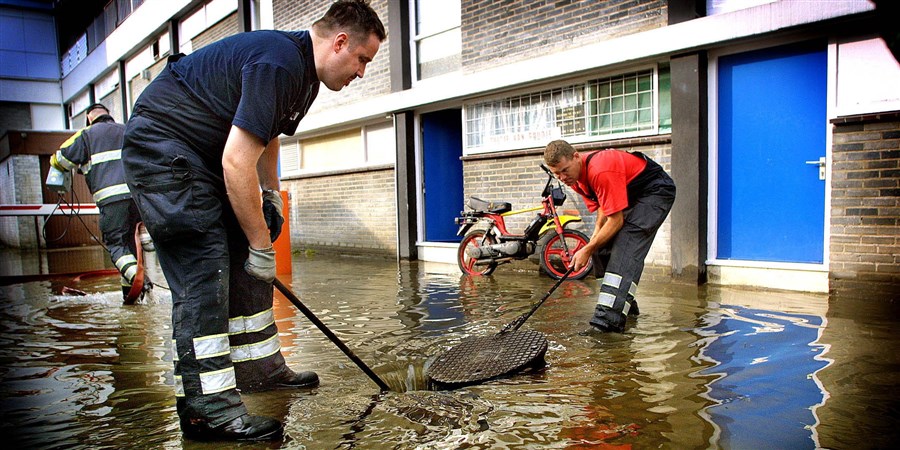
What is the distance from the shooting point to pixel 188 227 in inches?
97.5

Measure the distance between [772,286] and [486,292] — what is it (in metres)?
3.02

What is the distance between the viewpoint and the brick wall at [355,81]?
415 inches

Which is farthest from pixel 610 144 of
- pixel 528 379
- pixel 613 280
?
pixel 528 379

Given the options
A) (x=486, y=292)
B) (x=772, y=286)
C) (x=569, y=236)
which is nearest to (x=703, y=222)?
(x=772, y=286)

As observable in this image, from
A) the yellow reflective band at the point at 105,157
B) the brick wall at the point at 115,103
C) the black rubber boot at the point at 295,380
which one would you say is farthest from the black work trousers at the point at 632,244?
the brick wall at the point at 115,103

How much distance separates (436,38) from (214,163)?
25.5ft

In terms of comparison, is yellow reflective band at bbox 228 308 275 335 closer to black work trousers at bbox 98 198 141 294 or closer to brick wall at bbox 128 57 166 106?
black work trousers at bbox 98 198 141 294

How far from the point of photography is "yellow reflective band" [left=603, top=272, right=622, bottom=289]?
175 inches

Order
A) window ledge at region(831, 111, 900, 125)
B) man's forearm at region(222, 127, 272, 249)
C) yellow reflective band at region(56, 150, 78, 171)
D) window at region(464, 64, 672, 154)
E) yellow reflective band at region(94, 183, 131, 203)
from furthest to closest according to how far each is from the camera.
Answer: window at region(464, 64, 672, 154) → yellow reflective band at region(56, 150, 78, 171) → yellow reflective band at region(94, 183, 131, 203) → window ledge at region(831, 111, 900, 125) → man's forearm at region(222, 127, 272, 249)

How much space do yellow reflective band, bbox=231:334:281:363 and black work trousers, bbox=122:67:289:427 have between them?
1.67ft

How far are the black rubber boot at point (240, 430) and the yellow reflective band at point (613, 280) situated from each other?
2.78 m

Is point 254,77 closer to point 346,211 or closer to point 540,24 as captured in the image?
point 540,24

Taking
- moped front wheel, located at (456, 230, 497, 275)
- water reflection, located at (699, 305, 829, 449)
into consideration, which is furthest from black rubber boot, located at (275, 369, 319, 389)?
moped front wheel, located at (456, 230, 497, 275)

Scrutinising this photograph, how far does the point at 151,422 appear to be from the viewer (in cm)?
277
